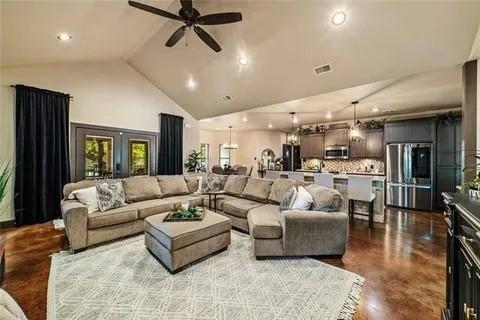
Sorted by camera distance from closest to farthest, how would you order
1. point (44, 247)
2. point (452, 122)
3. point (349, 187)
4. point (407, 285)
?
point (407, 285), point (44, 247), point (349, 187), point (452, 122)

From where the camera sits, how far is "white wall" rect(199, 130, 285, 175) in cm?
1040

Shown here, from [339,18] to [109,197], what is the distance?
13.9 ft

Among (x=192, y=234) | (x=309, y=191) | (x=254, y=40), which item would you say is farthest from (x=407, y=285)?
(x=254, y=40)

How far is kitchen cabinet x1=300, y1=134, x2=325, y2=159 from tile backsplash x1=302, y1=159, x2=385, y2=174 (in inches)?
14.7

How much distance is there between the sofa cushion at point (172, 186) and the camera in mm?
4734

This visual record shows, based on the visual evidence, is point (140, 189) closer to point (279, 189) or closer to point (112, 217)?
point (112, 217)

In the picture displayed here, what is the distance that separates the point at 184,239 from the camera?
2.53 m

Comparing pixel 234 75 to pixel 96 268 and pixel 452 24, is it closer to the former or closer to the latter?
pixel 452 24

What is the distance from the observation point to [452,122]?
5.28 meters

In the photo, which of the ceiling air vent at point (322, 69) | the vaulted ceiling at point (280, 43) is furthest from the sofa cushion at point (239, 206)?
the ceiling air vent at point (322, 69)

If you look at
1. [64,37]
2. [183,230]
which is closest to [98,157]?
[64,37]

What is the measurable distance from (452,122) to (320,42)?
175 inches

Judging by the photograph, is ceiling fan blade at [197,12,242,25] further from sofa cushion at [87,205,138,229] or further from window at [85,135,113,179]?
window at [85,135,113,179]

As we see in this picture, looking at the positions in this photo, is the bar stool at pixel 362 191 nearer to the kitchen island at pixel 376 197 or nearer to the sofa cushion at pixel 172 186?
the kitchen island at pixel 376 197
